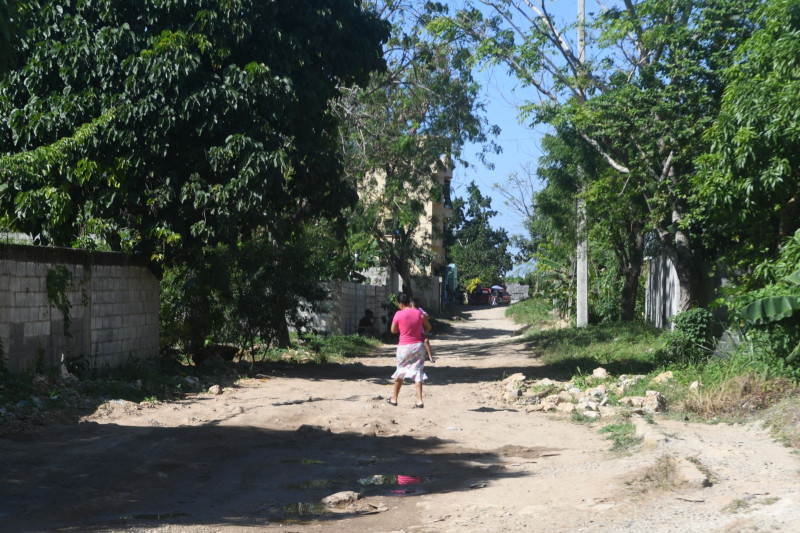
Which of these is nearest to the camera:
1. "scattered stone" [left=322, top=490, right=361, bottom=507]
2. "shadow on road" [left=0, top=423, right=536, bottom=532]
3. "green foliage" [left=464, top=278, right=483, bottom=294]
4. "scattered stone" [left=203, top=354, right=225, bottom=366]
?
"shadow on road" [left=0, top=423, right=536, bottom=532]

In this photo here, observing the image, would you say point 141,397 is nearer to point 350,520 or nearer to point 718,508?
point 350,520

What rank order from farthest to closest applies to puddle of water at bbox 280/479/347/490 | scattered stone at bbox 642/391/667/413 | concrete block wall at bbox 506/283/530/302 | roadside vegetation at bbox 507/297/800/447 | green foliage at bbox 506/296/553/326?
concrete block wall at bbox 506/283/530/302 → green foliage at bbox 506/296/553/326 → scattered stone at bbox 642/391/667/413 → roadside vegetation at bbox 507/297/800/447 → puddle of water at bbox 280/479/347/490

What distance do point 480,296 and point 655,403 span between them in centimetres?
6664

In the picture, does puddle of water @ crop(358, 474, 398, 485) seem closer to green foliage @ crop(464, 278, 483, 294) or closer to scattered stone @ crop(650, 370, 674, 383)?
scattered stone @ crop(650, 370, 674, 383)

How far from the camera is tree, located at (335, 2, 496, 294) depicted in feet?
71.9

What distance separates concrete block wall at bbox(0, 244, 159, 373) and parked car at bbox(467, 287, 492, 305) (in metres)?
62.4

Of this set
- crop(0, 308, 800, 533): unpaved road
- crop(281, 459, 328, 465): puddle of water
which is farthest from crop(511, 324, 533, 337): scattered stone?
crop(281, 459, 328, 465): puddle of water

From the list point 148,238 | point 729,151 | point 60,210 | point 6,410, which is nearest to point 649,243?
point 729,151

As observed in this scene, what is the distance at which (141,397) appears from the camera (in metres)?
12.0

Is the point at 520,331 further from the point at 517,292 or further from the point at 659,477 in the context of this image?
the point at 517,292

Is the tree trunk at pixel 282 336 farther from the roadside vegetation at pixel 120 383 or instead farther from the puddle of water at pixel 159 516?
the puddle of water at pixel 159 516

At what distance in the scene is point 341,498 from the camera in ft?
21.8

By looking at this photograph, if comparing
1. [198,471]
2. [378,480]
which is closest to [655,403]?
[378,480]

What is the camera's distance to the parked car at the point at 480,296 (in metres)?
76.9
